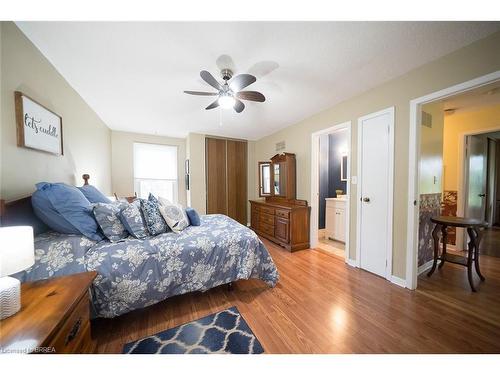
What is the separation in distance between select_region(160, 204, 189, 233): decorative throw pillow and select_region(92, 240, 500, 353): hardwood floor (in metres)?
0.71

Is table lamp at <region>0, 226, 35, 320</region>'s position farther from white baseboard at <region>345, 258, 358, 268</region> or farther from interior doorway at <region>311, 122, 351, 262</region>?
interior doorway at <region>311, 122, 351, 262</region>

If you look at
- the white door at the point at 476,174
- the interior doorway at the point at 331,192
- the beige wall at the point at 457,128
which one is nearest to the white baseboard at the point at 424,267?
the interior doorway at the point at 331,192

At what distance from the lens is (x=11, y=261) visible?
763mm

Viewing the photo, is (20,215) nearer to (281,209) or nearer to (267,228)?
(281,209)

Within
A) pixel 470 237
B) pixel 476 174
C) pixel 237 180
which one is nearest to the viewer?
pixel 470 237

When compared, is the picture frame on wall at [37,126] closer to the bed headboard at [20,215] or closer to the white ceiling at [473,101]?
the bed headboard at [20,215]

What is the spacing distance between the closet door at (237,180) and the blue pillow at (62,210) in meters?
3.24

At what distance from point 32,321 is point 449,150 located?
5.20m

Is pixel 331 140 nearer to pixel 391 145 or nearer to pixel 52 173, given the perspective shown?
pixel 391 145

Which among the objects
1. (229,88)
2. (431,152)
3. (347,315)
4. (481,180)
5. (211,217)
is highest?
(229,88)

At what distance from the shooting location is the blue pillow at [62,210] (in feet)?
4.56

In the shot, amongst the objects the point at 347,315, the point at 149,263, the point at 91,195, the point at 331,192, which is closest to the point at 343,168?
the point at 331,192

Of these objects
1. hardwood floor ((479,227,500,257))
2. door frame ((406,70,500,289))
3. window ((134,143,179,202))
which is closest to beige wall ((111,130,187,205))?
window ((134,143,179,202))

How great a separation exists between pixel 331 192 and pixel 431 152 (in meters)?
1.87
